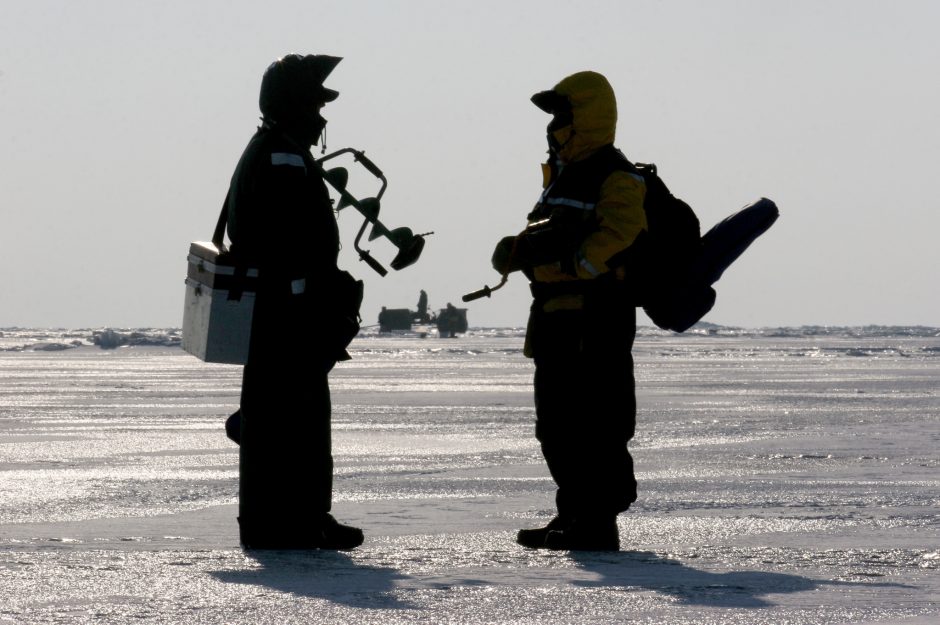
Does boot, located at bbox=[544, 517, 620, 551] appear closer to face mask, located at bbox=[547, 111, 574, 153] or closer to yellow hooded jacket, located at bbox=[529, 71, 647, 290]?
yellow hooded jacket, located at bbox=[529, 71, 647, 290]

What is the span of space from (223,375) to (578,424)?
18322 mm

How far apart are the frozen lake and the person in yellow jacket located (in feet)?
0.75

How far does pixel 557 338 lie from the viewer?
479 cm

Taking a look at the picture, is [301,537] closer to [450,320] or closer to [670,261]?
[670,261]

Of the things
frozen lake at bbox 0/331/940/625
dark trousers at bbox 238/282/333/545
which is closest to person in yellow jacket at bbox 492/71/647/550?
frozen lake at bbox 0/331/940/625

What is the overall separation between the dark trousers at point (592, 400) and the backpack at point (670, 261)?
0.34ft

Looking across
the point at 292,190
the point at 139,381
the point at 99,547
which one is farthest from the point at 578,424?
the point at 139,381

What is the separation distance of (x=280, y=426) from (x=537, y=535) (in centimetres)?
94

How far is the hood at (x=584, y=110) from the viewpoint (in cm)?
482

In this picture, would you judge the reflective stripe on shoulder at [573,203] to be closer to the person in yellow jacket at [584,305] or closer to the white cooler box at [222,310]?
the person in yellow jacket at [584,305]

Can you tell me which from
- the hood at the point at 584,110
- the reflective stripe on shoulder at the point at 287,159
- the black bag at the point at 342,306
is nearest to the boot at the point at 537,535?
the black bag at the point at 342,306

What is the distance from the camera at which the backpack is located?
4.74 metres

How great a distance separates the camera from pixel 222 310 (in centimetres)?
452

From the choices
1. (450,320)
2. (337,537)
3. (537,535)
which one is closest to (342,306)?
(337,537)
